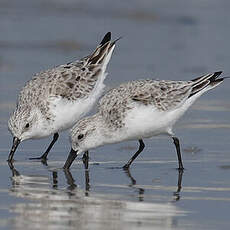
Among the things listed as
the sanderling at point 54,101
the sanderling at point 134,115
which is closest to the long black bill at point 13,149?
the sanderling at point 54,101

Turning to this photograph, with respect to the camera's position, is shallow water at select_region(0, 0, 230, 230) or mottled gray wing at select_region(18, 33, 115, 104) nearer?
shallow water at select_region(0, 0, 230, 230)

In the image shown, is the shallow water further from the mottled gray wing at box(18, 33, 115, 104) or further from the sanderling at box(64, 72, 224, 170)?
the mottled gray wing at box(18, 33, 115, 104)

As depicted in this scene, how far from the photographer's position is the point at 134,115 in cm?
1076

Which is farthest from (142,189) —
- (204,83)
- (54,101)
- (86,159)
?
(54,101)

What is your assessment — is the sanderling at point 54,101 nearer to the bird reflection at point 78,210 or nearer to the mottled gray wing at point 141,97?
the mottled gray wing at point 141,97

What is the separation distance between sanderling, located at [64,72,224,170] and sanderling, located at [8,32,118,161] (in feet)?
1.92

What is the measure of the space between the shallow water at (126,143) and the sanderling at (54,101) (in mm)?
401

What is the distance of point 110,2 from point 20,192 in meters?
13.2

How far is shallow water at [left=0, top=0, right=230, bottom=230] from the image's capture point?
28.3 ft

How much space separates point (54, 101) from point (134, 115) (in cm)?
123

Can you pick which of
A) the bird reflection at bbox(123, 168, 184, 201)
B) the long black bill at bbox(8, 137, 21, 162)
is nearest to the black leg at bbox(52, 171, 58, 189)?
the long black bill at bbox(8, 137, 21, 162)

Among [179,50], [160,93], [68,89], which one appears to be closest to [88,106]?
[68,89]

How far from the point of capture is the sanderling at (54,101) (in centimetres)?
1112

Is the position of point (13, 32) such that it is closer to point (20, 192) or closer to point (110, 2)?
point (110, 2)
